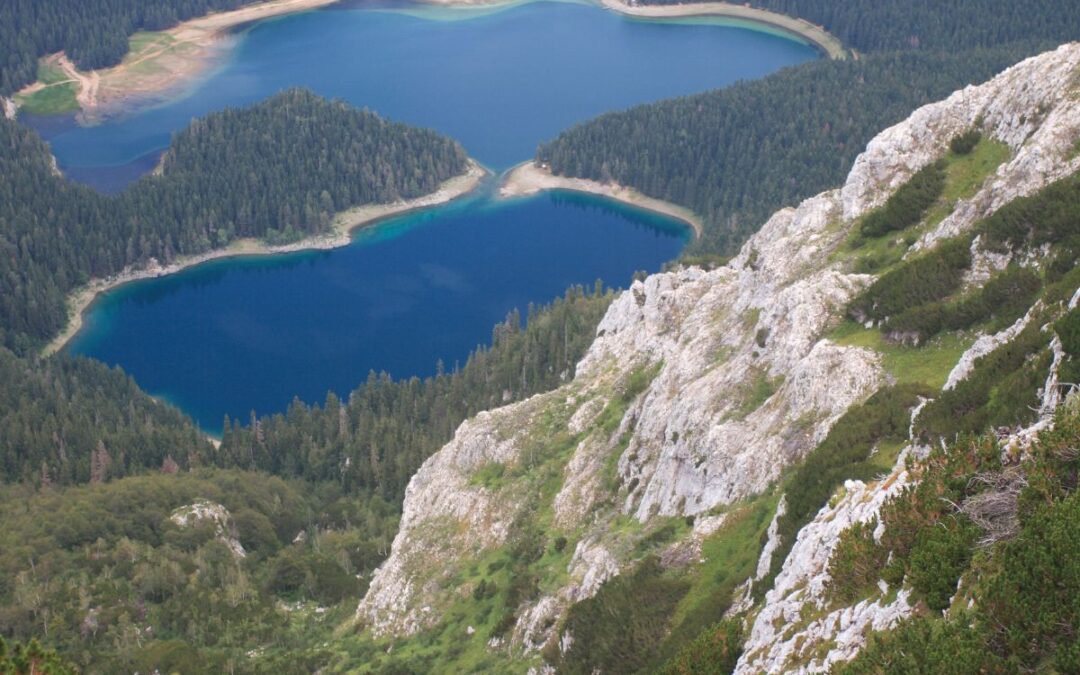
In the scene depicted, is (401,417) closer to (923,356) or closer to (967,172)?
(967,172)

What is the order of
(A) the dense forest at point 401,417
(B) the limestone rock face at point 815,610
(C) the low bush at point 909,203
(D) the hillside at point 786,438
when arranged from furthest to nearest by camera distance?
(A) the dense forest at point 401,417, (C) the low bush at point 909,203, (D) the hillside at point 786,438, (B) the limestone rock face at point 815,610

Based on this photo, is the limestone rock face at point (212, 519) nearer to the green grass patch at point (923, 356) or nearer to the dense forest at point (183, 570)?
the dense forest at point (183, 570)

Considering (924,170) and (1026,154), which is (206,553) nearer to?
(924,170)

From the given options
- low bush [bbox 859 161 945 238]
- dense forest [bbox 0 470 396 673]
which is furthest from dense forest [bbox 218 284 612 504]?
low bush [bbox 859 161 945 238]

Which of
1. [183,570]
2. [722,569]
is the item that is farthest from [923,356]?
[183,570]

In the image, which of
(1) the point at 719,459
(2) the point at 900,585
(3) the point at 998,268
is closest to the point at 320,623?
(1) the point at 719,459

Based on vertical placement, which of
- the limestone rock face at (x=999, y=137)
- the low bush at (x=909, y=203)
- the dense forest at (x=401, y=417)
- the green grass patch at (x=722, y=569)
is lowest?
the dense forest at (x=401, y=417)

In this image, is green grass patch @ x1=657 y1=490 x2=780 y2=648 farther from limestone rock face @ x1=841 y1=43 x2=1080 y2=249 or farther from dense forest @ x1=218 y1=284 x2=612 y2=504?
dense forest @ x1=218 y1=284 x2=612 y2=504

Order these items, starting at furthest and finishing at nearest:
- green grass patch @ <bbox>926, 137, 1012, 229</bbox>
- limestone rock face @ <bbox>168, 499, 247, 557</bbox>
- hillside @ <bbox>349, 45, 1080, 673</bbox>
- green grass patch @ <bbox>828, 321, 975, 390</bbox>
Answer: limestone rock face @ <bbox>168, 499, 247, 557</bbox> < green grass patch @ <bbox>926, 137, 1012, 229</bbox> < green grass patch @ <bbox>828, 321, 975, 390</bbox> < hillside @ <bbox>349, 45, 1080, 673</bbox>

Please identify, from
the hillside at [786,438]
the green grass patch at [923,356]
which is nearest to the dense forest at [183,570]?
the hillside at [786,438]
